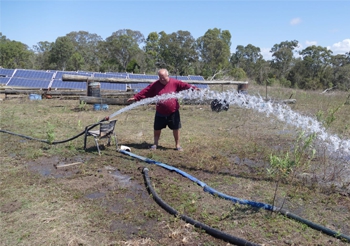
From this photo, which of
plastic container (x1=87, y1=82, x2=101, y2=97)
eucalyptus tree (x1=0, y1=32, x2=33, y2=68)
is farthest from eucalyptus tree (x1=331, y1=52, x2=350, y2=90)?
eucalyptus tree (x1=0, y1=32, x2=33, y2=68)

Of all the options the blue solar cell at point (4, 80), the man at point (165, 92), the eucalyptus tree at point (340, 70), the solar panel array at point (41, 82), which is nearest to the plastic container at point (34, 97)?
the solar panel array at point (41, 82)

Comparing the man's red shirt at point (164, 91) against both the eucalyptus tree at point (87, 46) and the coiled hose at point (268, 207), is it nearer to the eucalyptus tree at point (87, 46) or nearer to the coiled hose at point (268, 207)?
the coiled hose at point (268, 207)

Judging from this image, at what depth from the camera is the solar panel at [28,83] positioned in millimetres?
16969

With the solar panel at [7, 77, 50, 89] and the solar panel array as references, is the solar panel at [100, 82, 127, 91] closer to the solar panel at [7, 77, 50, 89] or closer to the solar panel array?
the solar panel array

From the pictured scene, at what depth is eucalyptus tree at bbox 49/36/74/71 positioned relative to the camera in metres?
42.4

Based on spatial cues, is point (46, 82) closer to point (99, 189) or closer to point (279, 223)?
point (99, 189)

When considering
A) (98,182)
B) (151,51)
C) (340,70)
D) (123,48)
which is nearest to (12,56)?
(123,48)

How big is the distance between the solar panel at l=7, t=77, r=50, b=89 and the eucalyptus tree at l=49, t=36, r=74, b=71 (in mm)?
26525

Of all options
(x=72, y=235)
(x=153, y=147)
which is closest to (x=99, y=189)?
(x=72, y=235)

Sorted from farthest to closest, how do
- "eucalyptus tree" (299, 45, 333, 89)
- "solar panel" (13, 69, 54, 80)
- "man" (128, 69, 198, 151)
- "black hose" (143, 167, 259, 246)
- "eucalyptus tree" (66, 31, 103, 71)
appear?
"eucalyptus tree" (66, 31, 103, 71) → "eucalyptus tree" (299, 45, 333, 89) → "solar panel" (13, 69, 54, 80) → "man" (128, 69, 198, 151) → "black hose" (143, 167, 259, 246)

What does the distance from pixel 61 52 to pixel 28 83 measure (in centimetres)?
2771

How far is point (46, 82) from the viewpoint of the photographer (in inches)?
687

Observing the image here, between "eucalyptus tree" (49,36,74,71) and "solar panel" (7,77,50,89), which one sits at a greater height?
"eucalyptus tree" (49,36,74,71)

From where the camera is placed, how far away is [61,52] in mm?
42656
